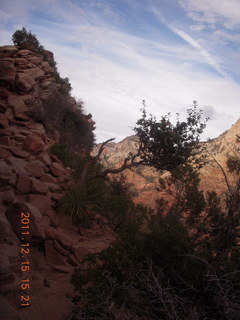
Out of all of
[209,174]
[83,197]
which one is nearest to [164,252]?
[83,197]

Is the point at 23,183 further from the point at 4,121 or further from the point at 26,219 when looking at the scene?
the point at 4,121

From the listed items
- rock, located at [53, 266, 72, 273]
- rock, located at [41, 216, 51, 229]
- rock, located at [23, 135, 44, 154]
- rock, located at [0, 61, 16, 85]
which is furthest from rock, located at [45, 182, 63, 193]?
rock, located at [0, 61, 16, 85]

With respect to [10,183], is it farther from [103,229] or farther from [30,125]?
[30,125]

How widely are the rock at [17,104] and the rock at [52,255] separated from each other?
822cm

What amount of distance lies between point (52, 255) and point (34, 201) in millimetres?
2122

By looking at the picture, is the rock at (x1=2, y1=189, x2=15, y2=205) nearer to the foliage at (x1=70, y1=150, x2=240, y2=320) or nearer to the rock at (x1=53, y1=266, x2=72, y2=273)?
the rock at (x1=53, y1=266, x2=72, y2=273)

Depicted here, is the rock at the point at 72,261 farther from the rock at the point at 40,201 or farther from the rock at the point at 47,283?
the rock at the point at 40,201

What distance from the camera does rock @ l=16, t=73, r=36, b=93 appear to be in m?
13.6

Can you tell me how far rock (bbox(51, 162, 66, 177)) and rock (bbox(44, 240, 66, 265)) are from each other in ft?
13.4

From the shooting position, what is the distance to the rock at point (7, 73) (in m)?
13.2

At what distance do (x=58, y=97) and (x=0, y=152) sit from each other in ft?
22.8

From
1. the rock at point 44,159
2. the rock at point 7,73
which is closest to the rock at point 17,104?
the rock at point 7,73

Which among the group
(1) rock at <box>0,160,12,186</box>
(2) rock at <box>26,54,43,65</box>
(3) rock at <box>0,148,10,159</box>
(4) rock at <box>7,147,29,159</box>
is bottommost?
(1) rock at <box>0,160,12,186</box>

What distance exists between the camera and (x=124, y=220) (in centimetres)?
1139
